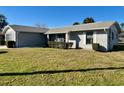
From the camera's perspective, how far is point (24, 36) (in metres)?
22.9

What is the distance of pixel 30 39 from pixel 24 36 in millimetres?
1314

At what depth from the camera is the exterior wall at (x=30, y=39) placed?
22.3 meters

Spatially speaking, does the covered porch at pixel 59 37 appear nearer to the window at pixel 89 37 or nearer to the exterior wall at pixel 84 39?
the exterior wall at pixel 84 39

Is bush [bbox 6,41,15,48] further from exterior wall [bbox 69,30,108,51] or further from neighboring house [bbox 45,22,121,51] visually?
exterior wall [bbox 69,30,108,51]

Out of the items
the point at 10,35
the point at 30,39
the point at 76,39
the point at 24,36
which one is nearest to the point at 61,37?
the point at 76,39

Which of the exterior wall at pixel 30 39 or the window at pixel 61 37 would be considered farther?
the exterior wall at pixel 30 39

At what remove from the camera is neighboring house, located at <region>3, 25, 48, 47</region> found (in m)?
22.0

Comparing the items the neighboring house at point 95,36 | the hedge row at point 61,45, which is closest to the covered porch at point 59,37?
the neighboring house at point 95,36

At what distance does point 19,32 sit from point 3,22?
46.1 meters

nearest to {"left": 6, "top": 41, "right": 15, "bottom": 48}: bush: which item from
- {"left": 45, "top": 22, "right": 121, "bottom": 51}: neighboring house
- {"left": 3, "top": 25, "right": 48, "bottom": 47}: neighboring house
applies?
{"left": 3, "top": 25, "right": 48, "bottom": 47}: neighboring house

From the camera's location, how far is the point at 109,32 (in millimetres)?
15961

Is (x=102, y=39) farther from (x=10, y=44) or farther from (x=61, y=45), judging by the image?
(x=10, y=44)

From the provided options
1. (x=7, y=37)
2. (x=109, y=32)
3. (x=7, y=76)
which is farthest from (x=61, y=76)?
(x=7, y=37)
